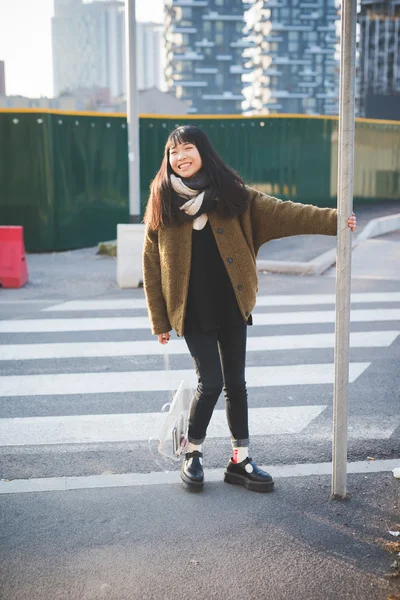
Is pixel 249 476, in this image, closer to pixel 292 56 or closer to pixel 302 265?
pixel 302 265

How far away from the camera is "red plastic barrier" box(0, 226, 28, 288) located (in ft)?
35.1

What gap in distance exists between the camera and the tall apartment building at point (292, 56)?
387 ft

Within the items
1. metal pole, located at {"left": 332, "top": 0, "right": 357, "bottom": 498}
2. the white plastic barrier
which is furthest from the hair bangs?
the white plastic barrier

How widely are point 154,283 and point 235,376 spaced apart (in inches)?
25.9

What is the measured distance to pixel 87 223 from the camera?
49.9 ft

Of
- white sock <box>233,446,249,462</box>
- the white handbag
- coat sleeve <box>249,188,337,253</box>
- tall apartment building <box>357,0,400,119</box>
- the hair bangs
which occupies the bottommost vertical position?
white sock <box>233,446,249,462</box>

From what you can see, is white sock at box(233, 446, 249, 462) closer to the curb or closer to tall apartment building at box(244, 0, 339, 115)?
the curb

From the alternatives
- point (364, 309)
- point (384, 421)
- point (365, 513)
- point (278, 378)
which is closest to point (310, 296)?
point (364, 309)

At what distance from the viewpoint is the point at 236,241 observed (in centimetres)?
405

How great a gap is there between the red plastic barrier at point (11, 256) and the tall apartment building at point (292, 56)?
114709mm

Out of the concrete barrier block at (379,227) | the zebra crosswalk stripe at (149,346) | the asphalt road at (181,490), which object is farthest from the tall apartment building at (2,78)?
the asphalt road at (181,490)

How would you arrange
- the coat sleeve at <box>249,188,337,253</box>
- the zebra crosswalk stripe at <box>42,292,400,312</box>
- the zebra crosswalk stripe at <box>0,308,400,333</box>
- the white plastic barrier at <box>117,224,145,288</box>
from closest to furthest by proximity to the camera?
1. the coat sleeve at <box>249,188,337,253</box>
2. the zebra crosswalk stripe at <box>0,308,400,333</box>
3. the zebra crosswalk stripe at <box>42,292,400,312</box>
4. the white plastic barrier at <box>117,224,145,288</box>

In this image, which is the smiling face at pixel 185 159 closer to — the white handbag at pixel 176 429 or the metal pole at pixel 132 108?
the white handbag at pixel 176 429

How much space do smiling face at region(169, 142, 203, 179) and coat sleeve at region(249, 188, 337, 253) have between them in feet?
1.06
